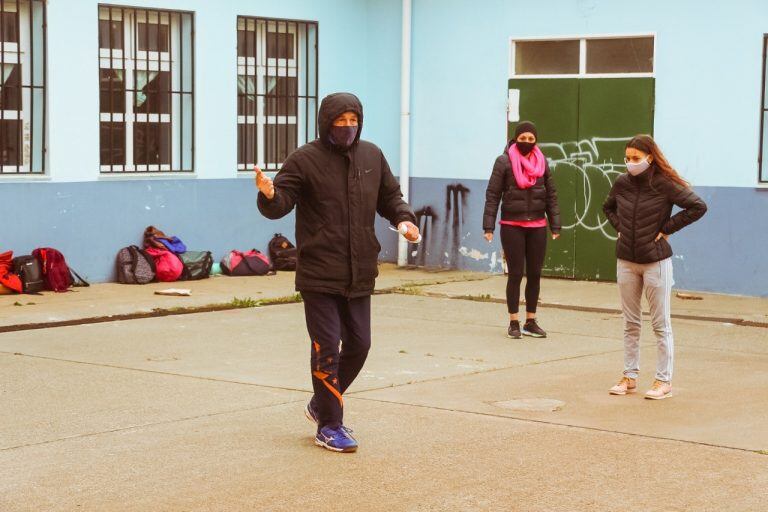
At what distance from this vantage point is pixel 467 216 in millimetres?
16828

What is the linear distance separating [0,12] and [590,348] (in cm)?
721

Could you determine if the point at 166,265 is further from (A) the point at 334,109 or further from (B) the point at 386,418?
(A) the point at 334,109

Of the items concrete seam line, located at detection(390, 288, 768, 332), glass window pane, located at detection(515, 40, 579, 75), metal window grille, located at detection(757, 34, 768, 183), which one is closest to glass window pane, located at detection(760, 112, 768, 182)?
metal window grille, located at detection(757, 34, 768, 183)

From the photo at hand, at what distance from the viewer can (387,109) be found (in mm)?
17734

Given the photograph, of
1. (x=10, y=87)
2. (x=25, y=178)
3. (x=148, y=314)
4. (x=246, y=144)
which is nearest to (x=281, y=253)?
(x=246, y=144)

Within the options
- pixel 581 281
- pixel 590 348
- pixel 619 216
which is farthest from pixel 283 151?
pixel 619 216

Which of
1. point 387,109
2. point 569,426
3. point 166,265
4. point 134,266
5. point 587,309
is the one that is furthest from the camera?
point 387,109

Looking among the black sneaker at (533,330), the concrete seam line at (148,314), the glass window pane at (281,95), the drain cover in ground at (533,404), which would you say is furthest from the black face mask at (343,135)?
the glass window pane at (281,95)

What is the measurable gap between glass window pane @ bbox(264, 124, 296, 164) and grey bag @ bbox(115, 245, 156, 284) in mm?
2564

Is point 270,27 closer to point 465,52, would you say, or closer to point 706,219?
point 465,52

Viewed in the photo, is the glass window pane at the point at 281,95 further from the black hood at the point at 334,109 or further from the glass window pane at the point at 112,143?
the black hood at the point at 334,109

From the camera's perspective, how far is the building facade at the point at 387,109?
47.5 ft

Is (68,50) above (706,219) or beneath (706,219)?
above

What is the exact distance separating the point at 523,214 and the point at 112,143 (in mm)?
5730
